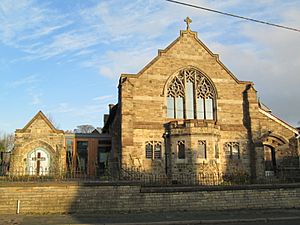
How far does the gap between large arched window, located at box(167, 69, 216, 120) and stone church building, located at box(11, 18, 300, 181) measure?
85mm

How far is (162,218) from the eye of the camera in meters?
13.4

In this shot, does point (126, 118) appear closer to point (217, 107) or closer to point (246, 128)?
point (217, 107)

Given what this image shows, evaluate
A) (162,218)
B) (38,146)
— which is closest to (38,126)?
(38,146)

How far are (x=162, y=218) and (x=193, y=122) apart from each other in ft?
41.8

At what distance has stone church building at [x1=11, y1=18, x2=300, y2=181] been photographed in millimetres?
25578

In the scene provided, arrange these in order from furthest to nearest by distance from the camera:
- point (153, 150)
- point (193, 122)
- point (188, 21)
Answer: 1. point (188, 21)
2. point (153, 150)
3. point (193, 122)

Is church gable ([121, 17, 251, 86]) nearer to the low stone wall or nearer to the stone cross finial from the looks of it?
the stone cross finial

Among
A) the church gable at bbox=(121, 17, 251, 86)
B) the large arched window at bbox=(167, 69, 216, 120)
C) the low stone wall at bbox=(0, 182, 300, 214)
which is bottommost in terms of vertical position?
the low stone wall at bbox=(0, 182, 300, 214)

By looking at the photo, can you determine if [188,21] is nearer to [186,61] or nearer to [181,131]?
[186,61]

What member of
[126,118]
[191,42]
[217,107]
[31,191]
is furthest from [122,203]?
[191,42]

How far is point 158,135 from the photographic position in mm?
26719

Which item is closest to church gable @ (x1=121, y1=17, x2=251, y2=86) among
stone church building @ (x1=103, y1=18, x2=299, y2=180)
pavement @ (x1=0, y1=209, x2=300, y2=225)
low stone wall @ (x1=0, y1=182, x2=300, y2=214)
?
stone church building @ (x1=103, y1=18, x2=299, y2=180)

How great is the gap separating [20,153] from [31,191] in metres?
15.2

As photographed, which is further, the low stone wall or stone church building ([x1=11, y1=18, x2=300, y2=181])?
stone church building ([x1=11, y1=18, x2=300, y2=181])
